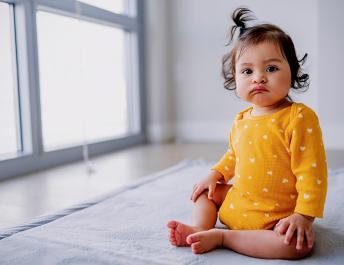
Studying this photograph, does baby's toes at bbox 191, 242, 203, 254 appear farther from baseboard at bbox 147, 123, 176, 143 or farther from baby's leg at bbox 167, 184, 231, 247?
baseboard at bbox 147, 123, 176, 143

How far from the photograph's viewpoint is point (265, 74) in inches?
30.3

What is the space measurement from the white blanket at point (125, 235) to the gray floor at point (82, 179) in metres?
0.13

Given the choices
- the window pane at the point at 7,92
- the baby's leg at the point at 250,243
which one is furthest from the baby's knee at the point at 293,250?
the window pane at the point at 7,92

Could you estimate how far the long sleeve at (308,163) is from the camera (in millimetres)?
705

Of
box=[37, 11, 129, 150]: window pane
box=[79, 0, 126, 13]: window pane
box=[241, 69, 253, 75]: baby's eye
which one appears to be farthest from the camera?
box=[79, 0, 126, 13]: window pane

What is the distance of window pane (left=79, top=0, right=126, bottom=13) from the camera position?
2117mm

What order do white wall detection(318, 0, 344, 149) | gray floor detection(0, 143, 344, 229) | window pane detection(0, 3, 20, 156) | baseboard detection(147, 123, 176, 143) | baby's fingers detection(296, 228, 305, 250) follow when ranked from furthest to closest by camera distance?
baseboard detection(147, 123, 176, 143) → white wall detection(318, 0, 344, 149) → window pane detection(0, 3, 20, 156) → gray floor detection(0, 143, 344, 229) → baby's fingers detection(296, 228, 305, 250)

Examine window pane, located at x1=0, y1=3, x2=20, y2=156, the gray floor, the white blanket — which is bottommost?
the gray floor

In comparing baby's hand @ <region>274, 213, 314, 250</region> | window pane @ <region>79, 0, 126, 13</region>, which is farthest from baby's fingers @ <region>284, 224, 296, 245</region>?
window pane @ <region>79, 0, 126, 13</region>

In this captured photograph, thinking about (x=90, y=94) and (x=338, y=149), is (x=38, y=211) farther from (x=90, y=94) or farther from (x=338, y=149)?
(x=338, y=149)

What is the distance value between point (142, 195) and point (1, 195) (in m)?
0.49

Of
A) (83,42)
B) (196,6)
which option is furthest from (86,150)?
(196,6)

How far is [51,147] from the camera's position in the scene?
1.88 m

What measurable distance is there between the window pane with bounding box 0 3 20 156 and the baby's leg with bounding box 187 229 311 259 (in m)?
1.19
